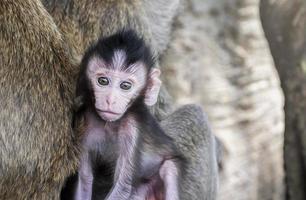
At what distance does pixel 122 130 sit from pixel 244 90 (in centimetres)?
300

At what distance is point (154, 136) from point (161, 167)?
0.16m

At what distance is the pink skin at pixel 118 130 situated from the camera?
4.03 m

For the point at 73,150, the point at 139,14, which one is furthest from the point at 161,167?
the point at 139,14

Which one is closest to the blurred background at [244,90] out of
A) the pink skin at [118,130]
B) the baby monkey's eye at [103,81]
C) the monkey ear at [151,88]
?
the monkey ear at [151,88]

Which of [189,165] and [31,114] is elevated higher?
[31,114]

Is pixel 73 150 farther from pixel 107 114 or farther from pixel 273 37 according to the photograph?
pixel 273 37

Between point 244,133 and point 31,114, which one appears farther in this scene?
point 244,133

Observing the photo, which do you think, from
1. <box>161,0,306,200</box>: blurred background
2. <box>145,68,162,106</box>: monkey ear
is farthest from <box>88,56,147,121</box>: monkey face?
<box>161,0,306,200</box>: blurred background

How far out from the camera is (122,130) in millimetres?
4195

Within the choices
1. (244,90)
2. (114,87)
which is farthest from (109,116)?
(244,90)

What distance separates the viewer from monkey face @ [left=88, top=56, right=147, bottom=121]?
158 inches

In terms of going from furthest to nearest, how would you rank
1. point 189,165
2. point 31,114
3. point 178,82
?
point 178,82 → point 189,165 → point 31,114

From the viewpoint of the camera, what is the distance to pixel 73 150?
Result: 4.14 metres

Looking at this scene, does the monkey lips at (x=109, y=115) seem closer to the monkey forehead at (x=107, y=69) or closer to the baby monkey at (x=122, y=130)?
the baby monkey at (x=122, y=130)
